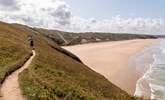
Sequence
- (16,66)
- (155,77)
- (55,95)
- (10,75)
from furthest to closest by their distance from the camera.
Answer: (155,77) → (16,66) → (10,75) → (55,95)

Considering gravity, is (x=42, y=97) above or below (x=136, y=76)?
above

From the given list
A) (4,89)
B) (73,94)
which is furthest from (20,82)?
(73,94)

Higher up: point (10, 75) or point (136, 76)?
point (10, 75)

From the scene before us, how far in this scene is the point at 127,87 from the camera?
54.8 meters

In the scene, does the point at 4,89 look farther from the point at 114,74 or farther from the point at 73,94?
the point at 114,74

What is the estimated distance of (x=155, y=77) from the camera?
6612 cm

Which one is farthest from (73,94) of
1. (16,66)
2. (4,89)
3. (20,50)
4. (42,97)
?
(20,50)

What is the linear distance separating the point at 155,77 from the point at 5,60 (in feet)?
133

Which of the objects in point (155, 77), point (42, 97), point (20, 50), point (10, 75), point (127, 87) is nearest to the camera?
point (42, 97)

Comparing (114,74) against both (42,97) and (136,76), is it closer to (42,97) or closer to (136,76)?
(136,76)

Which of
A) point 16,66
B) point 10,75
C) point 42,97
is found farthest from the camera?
point 16,66

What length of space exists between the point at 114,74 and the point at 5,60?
38458mm

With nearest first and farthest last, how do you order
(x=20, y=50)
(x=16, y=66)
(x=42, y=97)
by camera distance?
(x=42, y=97) → (x=16, y=66) → (x=20, y=50)

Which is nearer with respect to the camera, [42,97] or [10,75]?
[42,97]
